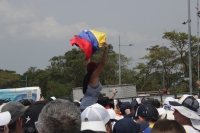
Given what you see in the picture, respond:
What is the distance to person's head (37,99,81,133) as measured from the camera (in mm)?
2482

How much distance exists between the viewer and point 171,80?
4312cm

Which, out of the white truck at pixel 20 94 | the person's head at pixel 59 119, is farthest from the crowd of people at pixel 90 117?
the white truck at pixel 20 94

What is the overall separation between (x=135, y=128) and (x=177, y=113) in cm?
52

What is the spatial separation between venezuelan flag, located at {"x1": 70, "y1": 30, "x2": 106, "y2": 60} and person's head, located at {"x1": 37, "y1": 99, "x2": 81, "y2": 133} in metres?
3.13

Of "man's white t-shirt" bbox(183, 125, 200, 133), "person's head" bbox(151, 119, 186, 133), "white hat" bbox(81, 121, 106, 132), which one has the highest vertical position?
"person's head" bbox(151, 119, 186, 133)

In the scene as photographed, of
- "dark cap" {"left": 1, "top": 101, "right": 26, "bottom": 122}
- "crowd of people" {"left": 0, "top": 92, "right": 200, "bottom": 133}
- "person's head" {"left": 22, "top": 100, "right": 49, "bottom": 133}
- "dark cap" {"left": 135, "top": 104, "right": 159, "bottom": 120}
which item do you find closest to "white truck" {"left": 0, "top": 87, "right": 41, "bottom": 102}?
"dark cap" {"left": 135, "top": 104, "right": 159, "bottom": 120}

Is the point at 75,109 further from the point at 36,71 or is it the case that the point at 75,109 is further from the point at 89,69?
the point at 36,71

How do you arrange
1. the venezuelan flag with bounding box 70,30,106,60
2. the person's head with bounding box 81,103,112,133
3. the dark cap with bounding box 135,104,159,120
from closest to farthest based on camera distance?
the person's head with bounding box 81,103,112,133, the dark cap with bounding box 135,104,159,120, the venezuelan flag with bounding box 70,30,106,60

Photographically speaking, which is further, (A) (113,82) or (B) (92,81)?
(A) (113,82)

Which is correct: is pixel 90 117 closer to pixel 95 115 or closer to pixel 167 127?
pixel 95 115

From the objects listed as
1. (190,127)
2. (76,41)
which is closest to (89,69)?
(76,41)

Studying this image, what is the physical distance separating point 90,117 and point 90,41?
83.9 inches

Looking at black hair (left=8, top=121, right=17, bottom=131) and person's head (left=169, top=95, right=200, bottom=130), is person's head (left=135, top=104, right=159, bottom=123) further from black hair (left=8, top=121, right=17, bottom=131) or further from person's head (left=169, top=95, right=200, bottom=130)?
black hair (left=8, top=121, right=17, bottom=131)

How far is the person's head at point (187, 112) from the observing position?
3988 mm
